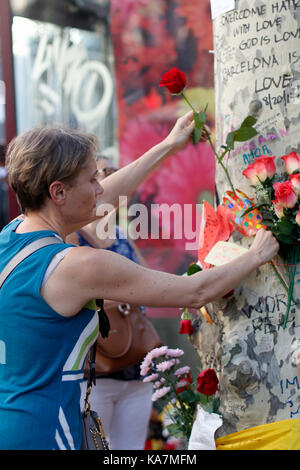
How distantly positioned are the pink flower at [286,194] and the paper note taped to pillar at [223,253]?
239 millimetres

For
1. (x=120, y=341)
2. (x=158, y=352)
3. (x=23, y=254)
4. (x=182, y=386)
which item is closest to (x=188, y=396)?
(x=182, y=386)

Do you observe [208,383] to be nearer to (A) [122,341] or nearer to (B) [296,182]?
(B) [296,182]

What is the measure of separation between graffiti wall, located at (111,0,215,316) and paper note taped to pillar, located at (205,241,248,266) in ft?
5.44

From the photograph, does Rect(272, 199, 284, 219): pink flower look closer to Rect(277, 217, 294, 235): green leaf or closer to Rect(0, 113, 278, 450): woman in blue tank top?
Rect(277, 217, 294, 235): green leaf

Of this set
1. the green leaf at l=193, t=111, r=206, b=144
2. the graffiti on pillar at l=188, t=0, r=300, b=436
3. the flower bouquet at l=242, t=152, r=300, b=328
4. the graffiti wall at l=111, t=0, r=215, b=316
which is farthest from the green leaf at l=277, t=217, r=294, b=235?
the graffiti wall at l=111, t=0, r=215, b=316

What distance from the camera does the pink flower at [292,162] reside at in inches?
71.4

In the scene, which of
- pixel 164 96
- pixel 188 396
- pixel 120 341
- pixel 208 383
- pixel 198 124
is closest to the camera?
pixel 208 383

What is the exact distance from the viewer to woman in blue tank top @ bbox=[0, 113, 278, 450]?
1562mm

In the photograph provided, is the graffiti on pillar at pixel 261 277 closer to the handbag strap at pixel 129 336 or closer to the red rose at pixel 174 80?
the red rose at pixel 174 80

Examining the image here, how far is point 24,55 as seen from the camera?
4277 millimetres

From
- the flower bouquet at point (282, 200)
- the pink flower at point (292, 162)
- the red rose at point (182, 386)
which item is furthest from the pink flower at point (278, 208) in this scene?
the red rose at point (182, 386)

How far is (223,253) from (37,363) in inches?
28.6

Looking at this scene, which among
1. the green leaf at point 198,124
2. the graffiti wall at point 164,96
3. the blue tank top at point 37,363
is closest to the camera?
the blue tank top at point 37,363

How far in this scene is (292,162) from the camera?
182 centimetres
